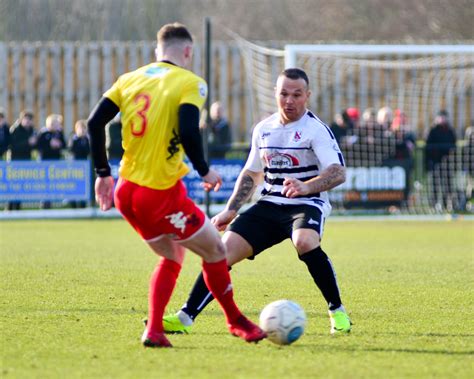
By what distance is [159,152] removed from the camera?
22.4 feet

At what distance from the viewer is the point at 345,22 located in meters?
37.9

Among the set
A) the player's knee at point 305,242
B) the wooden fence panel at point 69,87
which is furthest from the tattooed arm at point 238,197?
the wooden fence panel at point 69,87

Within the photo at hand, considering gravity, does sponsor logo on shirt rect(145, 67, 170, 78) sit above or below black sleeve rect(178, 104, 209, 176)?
above

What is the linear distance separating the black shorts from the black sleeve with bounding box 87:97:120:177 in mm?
1395

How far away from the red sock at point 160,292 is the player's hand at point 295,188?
0.99 meters

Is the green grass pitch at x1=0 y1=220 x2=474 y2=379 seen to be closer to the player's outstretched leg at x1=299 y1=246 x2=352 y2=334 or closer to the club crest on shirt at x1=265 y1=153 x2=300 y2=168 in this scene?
the player's outstretched leg at x1=299 y1=246 x2=352 y2=334

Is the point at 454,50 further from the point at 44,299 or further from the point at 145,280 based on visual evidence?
the point at 44,299

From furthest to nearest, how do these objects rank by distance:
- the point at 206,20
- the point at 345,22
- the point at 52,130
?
the point at 345,22, the point at 52,130, the point at 206,20

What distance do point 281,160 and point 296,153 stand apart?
124mm

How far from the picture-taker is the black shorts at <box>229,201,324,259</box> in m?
7.89

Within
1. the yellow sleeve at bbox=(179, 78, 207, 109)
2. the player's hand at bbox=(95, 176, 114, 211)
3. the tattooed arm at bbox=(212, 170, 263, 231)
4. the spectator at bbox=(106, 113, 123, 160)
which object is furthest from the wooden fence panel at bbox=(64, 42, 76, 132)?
the yellow sleeve at bbox=(179, 78, 207, 109)

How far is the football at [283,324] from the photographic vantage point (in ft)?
23.1

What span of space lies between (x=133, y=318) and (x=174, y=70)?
2301 mm

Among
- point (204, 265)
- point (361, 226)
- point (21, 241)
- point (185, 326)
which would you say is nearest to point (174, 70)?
point (204, 265)
